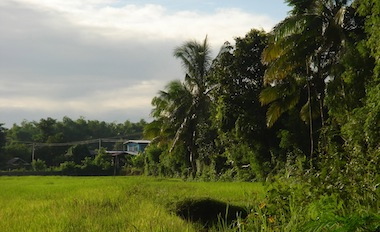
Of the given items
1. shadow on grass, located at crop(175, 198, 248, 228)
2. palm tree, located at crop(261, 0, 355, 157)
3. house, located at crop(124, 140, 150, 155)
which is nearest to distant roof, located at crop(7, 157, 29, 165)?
house, located at crop(124, 140, 150, 155)

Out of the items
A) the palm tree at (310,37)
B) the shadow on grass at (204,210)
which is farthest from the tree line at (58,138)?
the shadow on grass at (204,210)

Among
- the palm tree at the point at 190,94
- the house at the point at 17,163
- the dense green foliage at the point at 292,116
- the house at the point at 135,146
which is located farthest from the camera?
the house at the point at 135,146

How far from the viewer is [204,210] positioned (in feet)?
22.7

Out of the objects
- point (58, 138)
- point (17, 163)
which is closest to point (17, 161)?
point (17, 163)

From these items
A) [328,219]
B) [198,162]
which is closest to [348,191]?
[328,219]

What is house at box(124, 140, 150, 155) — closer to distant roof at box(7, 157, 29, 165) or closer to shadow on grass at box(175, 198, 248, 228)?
distant roof at box(7, 157, 29, 165)

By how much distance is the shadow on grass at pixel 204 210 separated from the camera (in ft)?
21.9

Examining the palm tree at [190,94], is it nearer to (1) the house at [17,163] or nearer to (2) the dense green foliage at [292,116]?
(2) the dense green foliage at [292,116]

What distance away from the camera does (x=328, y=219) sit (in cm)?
224

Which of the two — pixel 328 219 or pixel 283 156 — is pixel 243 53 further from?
pixel 328 219

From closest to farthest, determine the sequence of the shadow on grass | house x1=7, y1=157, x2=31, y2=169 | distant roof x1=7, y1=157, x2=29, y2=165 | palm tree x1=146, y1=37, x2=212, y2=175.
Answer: the shadow on grass → palm tree x1=146, y1=37, x2=212, y2=175 → house x1=7, y1=157, x2=31, y2=169 → distant roof x1=7, y1=157, x2=29, y2=165

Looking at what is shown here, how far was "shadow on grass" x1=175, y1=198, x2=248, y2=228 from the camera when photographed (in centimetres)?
668

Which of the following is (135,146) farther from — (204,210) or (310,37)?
(204,210)

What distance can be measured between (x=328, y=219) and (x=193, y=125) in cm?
1892
